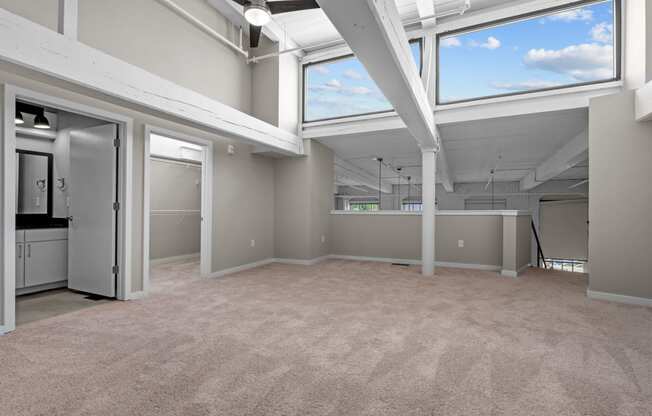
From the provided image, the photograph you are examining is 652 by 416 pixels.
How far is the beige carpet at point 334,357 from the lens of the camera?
5.29ft

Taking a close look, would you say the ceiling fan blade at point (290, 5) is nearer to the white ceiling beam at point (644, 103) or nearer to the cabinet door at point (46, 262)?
the white ceiling beam at point (644, 103)

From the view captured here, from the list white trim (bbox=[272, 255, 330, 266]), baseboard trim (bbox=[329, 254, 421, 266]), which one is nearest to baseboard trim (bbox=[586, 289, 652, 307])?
baseboard trim (bbox=[329, 254, 421, 266])

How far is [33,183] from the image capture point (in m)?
4.30

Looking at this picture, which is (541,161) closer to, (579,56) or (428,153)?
(579,56)

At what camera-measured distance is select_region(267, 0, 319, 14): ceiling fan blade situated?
3.31 meters

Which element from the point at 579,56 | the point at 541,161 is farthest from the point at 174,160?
the point at 541,161

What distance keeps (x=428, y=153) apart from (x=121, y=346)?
178 inches

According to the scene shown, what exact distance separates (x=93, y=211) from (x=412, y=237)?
502 cm

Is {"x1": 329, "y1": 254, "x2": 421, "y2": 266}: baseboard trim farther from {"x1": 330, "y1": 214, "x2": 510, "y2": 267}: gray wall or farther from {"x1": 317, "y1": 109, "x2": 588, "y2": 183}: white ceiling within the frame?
{"x1": 317, "y1": 109, "x2": 588, "y2": 183}: white ceiling

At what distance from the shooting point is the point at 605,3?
4062 millimetres

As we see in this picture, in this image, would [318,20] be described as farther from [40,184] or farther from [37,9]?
[40,184]

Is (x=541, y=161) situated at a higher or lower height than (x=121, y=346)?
higher

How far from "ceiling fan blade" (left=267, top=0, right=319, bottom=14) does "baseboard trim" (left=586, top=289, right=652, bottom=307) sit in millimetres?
4505

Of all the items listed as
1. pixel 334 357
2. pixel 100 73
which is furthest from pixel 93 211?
pixel 334 357
